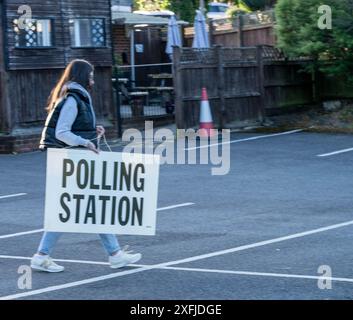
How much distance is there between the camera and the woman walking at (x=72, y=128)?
28.0 feet

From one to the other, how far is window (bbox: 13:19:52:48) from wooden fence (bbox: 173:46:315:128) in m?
2.87

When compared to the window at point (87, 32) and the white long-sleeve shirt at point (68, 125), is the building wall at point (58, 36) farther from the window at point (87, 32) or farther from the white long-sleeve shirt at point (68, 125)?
the white long-sleeve shirt at point (68, 125)

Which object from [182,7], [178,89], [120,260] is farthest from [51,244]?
[182,7]

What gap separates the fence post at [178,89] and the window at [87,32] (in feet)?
7.75

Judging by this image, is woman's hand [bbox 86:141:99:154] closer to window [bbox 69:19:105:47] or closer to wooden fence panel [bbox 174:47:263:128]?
wooden fence panel [bbox 174:47:263:128]

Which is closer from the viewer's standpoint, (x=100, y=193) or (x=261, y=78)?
(x=100, y=193)

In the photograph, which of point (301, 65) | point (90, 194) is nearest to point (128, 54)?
point (301, 65)

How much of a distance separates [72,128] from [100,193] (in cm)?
64

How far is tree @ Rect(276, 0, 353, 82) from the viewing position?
72.5 feet

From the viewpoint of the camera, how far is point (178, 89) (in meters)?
21.3

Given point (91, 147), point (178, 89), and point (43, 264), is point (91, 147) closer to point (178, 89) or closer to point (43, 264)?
point (43, 264)

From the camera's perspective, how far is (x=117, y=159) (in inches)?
334
